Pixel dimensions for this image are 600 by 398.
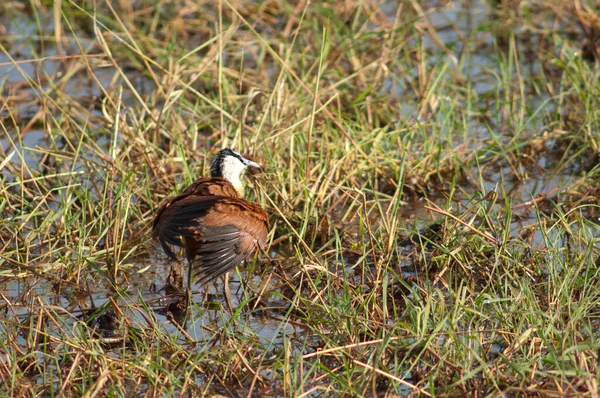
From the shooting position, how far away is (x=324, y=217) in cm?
552

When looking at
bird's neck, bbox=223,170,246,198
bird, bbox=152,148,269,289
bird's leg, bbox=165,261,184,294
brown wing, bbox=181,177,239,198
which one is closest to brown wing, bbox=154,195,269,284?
bird, bbox=152,148,269,289

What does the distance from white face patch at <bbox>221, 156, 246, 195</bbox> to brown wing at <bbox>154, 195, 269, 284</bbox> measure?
0.60m

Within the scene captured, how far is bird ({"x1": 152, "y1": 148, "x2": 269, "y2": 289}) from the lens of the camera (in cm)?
471

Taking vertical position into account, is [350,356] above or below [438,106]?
above

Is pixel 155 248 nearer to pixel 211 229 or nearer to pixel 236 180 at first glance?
pixel 236 180

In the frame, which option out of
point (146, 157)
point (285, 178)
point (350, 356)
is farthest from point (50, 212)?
point (350, 356)

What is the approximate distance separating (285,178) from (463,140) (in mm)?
1410

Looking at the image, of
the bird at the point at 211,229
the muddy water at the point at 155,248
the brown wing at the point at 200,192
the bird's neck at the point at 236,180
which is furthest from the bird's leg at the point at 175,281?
the bird's neck at the point at 236,180

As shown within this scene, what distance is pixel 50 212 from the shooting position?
17.5ft

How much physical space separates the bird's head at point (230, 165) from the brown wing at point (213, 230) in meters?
0.60

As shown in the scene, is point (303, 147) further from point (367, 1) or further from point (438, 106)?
point (367, 1)

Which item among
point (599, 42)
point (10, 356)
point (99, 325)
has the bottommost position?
point (599, 42)

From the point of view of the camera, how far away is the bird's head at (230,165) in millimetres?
5477

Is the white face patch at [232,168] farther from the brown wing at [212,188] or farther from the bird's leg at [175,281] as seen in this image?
the bird's leg at [175,281]
